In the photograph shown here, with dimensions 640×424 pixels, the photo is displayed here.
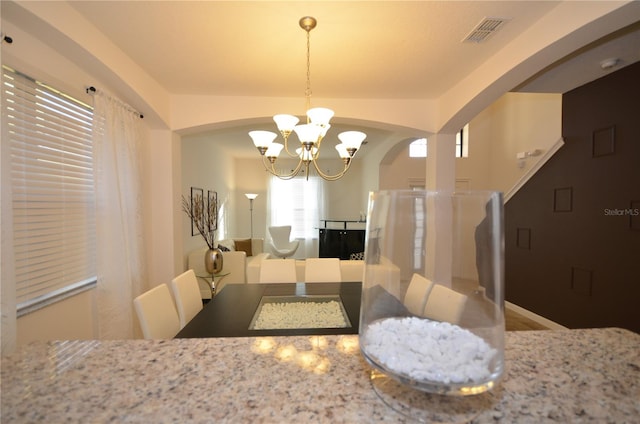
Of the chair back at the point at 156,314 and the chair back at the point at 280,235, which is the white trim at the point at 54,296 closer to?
the chair back at the point at 156,314

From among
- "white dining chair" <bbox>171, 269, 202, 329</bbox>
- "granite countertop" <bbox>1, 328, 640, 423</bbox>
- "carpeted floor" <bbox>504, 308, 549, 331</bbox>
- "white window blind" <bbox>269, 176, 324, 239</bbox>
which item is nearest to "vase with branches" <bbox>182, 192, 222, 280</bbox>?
"white dining chair" <bbox>171, 269, 202, 329</bbox>

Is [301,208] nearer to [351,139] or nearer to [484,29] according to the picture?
[351,139]

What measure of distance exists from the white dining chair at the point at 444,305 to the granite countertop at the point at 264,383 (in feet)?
0.56

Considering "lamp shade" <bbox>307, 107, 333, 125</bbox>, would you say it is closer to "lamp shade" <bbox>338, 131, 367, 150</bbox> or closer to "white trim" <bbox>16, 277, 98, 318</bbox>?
"lamp shade" <bbox>338, 131, 367, 150</bbox>

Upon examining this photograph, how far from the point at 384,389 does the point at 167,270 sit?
3019 mm

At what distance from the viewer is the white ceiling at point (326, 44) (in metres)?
1.71

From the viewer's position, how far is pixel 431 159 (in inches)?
134

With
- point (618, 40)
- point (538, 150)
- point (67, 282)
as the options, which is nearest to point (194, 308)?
point (67, 282)

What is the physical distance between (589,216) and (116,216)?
180 inches

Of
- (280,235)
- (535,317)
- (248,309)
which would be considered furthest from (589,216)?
(280,235)

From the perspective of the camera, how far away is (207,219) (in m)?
4.64

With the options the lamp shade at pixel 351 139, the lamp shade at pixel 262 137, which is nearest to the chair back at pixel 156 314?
the lamp shade at pixel 262 137

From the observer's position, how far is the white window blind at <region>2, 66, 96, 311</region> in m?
1.57

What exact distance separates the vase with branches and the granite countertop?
9.35ft
